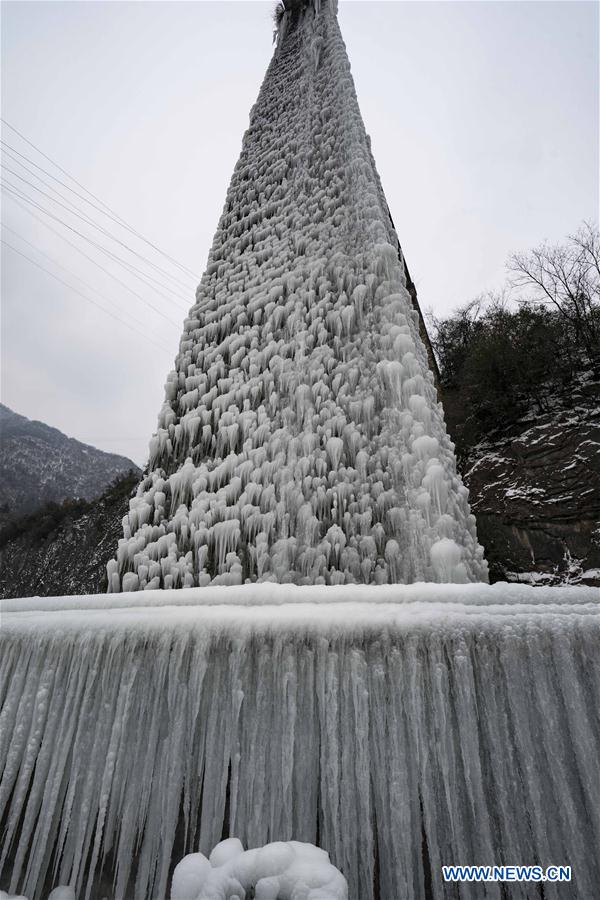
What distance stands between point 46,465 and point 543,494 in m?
37.6

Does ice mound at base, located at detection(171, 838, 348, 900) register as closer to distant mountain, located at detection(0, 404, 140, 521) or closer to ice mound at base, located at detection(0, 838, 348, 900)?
ice mound at base, located at detection(0, 838, 348, 900)

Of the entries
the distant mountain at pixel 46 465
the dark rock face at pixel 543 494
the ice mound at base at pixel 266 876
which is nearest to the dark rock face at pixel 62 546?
the dark rock face at pixel 543 494

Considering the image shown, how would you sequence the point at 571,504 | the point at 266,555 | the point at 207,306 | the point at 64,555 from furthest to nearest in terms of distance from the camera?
the point at 64,555 → the point at 571,504 → the point at 207,306 → the point at 266,555

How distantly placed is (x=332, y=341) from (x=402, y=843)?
3.33 metres

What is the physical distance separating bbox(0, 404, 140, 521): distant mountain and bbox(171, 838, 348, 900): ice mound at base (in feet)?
90.8

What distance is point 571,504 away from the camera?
24.0ft

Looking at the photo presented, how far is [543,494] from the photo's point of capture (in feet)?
25.2

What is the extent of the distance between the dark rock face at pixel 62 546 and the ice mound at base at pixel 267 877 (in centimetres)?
1163

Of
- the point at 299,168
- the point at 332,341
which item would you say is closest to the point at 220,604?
the point at 332,341

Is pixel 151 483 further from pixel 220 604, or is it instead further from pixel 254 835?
pixel 254 835

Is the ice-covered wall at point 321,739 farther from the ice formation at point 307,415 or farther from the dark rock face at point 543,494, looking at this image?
the dark rock face at point 543,494

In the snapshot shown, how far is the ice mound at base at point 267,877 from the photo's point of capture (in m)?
1.22

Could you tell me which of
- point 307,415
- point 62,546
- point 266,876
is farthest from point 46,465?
point 266,876

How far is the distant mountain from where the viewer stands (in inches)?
1217
